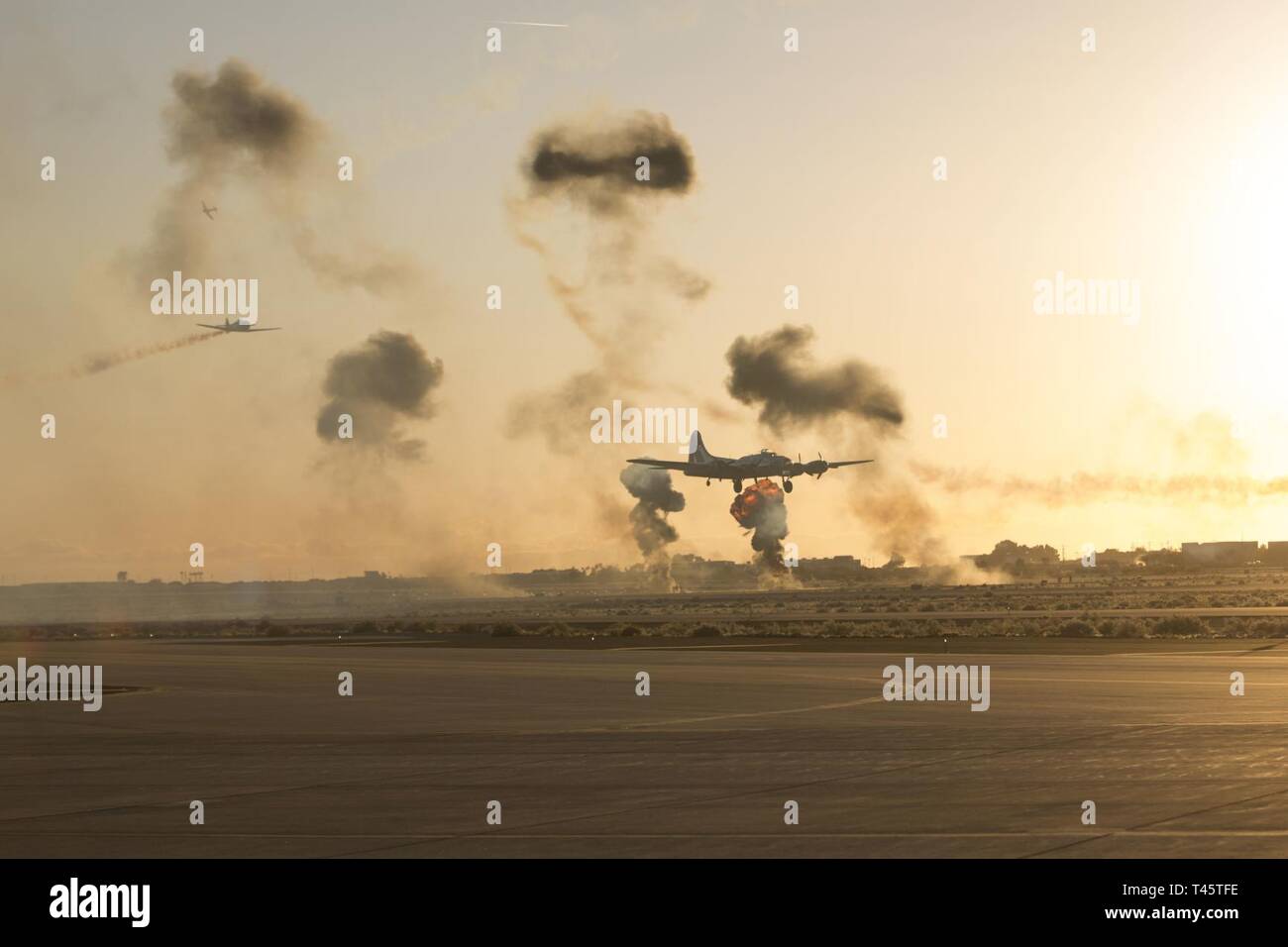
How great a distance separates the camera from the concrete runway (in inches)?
550

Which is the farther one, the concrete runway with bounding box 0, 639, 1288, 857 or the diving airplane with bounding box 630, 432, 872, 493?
the diving airplane with bounding box 630, 432, 872, 493

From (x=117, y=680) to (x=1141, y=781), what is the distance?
107 ft

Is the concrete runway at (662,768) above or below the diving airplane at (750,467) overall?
below

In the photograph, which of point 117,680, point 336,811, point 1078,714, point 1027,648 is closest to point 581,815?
point 336,811

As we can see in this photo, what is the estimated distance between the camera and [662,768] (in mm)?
19469

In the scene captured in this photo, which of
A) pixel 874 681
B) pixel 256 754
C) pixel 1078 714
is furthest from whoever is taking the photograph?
pixel 874 681

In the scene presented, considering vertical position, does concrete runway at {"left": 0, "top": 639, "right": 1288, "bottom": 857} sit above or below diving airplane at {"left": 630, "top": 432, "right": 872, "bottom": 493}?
below

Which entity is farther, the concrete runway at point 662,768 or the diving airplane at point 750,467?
the diving airplane at point 750,467

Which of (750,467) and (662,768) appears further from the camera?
(750,467)

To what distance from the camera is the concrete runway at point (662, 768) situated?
45.8ft

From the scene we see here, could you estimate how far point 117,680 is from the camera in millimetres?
41375
